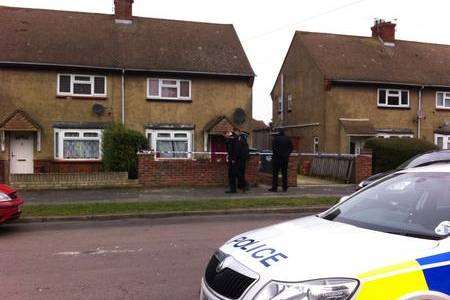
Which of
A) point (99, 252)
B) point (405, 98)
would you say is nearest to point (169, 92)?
point (405, 98)

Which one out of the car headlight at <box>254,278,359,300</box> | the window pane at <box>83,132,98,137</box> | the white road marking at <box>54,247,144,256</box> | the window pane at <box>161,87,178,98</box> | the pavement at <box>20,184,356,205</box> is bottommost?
the white road marking at <box>54,247,144,256</box>

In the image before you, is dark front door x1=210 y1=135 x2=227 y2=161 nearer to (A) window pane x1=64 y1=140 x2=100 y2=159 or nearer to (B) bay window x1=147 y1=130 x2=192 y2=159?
(B) bay window x1=147 y1=130 x2=192 y2=159

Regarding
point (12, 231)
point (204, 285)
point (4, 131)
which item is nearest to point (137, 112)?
point (4, 131)

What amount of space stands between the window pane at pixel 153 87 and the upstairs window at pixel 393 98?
11.6m

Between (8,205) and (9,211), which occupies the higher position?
(8,205)

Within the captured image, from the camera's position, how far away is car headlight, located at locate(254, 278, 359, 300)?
10.3ft

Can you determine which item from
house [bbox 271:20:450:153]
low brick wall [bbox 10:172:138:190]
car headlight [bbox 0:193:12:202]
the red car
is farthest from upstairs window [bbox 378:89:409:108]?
car headlight [bbox 0:193:12:202]

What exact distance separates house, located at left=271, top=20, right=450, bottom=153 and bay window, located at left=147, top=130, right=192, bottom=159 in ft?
25.0

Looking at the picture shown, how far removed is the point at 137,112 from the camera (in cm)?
2348

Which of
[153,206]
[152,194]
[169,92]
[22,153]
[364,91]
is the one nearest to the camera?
[153,206]

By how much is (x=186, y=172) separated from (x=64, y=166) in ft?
23.4

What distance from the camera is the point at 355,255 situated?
3.37 meters

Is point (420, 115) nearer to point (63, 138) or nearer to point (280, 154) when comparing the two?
point (280, 154)

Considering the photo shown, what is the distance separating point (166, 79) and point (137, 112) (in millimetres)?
1922
